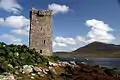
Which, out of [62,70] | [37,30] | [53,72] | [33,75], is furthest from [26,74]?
[37,30]

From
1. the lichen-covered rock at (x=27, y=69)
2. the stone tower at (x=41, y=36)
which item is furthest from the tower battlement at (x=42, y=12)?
the lichen-covered rock at (x=27, y=69)

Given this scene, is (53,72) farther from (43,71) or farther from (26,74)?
(26,74)

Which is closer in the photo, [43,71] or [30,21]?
[43,71]

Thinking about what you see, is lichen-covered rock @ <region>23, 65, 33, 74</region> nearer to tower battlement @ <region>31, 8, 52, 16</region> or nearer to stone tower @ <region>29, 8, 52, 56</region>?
stone tower @ <region>29, 8, 52, 56</region>

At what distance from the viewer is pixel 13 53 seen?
40.3 meters

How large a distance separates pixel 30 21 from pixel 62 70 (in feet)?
60.8

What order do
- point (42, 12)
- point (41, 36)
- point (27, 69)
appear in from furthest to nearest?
point (42, 12), point (41, 36), point (27, 69)

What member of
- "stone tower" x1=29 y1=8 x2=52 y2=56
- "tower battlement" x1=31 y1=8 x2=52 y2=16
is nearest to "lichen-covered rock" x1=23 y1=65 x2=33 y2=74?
"stone tower" x1=29 y1=8 x2=52 y2=56

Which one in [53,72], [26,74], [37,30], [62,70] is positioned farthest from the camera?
[37,30]

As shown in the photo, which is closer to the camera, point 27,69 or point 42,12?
point 27,69

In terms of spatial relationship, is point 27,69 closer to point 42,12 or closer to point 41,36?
point 41,36

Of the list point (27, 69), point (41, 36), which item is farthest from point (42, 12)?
point (27, 69)

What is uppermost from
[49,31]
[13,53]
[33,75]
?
[49,31]

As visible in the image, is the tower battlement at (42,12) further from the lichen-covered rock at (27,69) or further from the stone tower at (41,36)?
the lichen-covered rock at (27,69)
